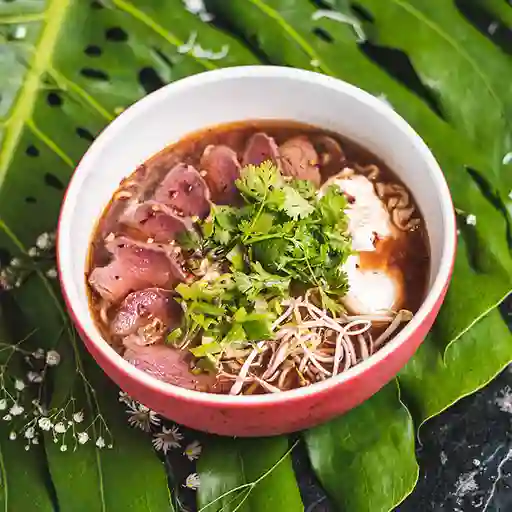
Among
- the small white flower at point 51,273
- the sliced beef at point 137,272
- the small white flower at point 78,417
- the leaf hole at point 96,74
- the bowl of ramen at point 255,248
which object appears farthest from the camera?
the leaf hole at point 96,74

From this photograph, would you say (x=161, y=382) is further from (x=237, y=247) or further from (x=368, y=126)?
(x=368, y=126)

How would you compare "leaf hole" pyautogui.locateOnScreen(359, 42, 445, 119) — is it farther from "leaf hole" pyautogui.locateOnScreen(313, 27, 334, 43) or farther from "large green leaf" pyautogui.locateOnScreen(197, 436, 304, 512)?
"large green leaf" pyautogui.locateOnScreen(197, 436, 304, 512)

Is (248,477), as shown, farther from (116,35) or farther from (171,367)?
(116,35)

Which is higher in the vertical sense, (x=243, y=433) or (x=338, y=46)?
(x=338, y=46)

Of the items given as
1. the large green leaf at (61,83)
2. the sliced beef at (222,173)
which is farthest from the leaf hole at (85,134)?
the sliced beef at (222,173)

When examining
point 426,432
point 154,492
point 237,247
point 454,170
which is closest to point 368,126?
point 454,170

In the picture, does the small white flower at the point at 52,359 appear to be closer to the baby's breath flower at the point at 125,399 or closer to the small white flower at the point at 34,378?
the small white flower at the point at 34,378

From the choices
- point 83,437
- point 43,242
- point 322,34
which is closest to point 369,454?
point 83,437

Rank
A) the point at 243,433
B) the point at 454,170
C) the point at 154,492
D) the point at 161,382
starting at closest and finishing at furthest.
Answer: the point at 161,382 → the point at 243,433 → the point at 154,492 → the point at 454,170
